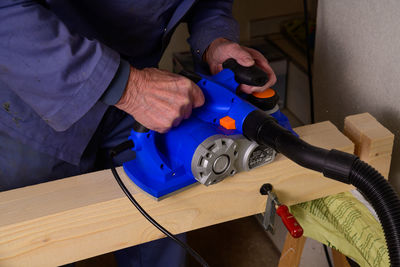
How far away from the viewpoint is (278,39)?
202 centimetres

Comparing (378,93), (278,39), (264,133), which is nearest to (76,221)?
(264,133)

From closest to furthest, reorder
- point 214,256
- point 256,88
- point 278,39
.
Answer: point 256,88
point 214,256
point 278,39

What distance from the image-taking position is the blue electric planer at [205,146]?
725mm

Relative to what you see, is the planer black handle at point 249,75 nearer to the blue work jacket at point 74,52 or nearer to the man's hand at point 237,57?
the man's hand at point 237,57

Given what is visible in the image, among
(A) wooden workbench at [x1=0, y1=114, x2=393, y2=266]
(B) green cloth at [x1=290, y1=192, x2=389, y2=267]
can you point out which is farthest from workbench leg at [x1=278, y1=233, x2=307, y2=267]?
(A) wooden workbench at [x1=0, y1=114, x2=393, y2=266]

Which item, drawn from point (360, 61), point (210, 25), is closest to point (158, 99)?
point (210, 25)

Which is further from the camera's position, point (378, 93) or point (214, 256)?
point (214, 256)

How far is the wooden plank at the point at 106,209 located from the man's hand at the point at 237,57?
0.14m

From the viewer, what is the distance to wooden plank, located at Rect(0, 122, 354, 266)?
2.39 feet

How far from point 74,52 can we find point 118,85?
9cm

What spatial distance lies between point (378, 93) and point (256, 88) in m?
0.31

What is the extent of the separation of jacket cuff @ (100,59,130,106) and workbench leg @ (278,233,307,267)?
0.55 meters

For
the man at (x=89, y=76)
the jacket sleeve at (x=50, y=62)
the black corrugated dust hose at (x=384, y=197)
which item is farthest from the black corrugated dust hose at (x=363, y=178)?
the jacket sleeve at (x=50, y=62)

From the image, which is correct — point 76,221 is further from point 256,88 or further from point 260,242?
point 260,242
